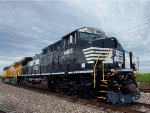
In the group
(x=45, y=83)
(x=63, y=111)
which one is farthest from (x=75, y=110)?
(x=45, y=83)

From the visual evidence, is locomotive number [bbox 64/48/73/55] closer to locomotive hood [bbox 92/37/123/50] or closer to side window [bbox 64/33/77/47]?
side window [bbox 64/33/77/47]

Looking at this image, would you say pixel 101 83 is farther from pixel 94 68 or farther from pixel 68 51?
pixel 68 51

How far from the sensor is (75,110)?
10.0 metres

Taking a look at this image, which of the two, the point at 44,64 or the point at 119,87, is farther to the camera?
the point at 44,64

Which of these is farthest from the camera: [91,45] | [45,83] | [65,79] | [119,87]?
[45,83]

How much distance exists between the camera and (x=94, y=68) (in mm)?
11422

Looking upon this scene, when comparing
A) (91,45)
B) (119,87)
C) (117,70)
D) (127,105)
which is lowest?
(127,105)

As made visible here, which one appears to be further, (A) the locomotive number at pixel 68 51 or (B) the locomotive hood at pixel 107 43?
(A) the locomotive number at pixel 68 51

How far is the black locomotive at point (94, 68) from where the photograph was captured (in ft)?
36.9

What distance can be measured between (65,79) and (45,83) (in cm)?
384

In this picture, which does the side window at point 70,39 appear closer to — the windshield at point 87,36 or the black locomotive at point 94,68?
the black locomotive at point 94,68

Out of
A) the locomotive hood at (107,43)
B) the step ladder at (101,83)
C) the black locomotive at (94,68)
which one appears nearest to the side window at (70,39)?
the black locomotive at (94,68)

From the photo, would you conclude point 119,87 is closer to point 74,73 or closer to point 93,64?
point 93,64

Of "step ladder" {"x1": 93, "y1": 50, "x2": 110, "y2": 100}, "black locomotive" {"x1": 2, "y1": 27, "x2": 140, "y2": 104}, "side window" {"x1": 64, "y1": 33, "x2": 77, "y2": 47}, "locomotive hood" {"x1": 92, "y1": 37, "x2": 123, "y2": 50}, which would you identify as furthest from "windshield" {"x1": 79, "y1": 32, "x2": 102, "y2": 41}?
"step ladder" {"x1": 93, "y1": 50, "x2": 110, "y2": 100}
